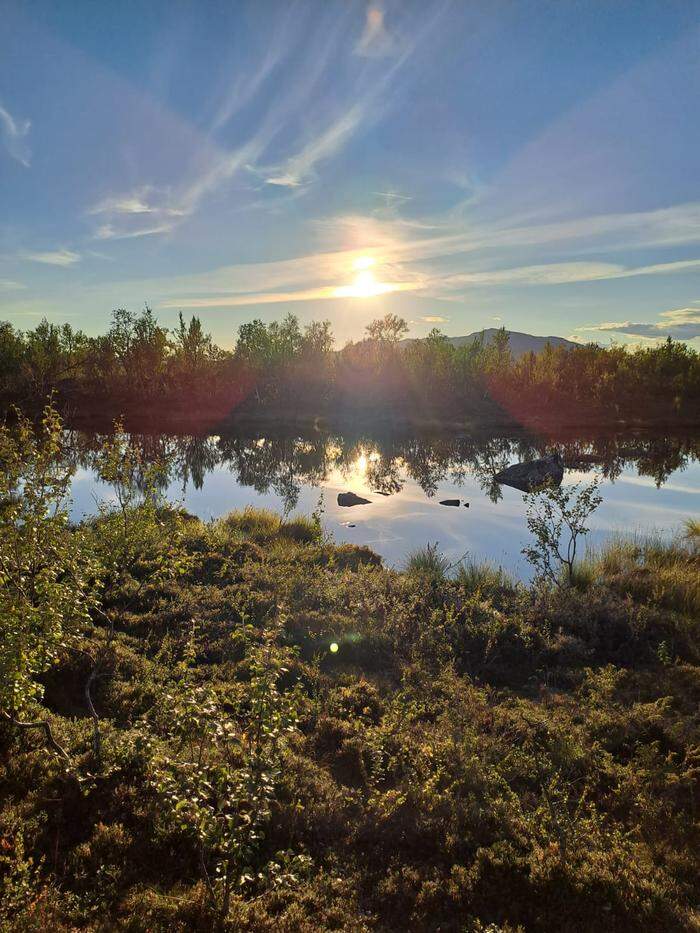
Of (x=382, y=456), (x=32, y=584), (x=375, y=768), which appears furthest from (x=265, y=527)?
(x=382, y=456)

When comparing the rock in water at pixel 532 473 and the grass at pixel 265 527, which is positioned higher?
the rock in water at pixel 532 473

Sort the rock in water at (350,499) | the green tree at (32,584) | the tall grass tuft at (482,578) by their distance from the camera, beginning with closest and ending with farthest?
the green tree at (32,584) < the tall grass tuft at (482,578) < the rock in water at (350,499)

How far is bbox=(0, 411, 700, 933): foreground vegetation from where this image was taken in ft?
16.2

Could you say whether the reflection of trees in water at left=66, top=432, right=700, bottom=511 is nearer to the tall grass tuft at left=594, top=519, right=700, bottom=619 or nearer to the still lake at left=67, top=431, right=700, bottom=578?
the still lake at left=67, top=431, right=700, bottom=578

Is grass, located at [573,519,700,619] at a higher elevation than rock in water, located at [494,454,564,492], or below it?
below

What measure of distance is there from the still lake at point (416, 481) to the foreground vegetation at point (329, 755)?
4756 mm

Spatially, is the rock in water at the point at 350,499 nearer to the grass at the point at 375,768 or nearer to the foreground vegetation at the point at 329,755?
the grass at the point at 375,768

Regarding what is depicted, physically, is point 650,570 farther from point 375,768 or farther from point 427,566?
point 375,768

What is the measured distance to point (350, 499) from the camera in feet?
79.9

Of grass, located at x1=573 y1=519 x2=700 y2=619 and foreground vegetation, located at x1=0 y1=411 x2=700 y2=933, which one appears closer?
foreground vegetation, located at x1=0 y1=411 x2=700 y2=933

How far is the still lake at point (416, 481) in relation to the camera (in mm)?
20000

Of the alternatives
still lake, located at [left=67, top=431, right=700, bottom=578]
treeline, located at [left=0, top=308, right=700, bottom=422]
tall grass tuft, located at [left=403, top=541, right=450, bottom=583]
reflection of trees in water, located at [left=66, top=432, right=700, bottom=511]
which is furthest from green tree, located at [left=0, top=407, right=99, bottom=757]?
treeline, located at [left=0, top=308, right=700, bottom=422]

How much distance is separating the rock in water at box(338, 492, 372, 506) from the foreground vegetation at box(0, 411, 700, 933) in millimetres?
12023

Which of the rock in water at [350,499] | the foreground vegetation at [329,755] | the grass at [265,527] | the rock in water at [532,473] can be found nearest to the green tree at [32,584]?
the foreground vegetation at [329,755]
